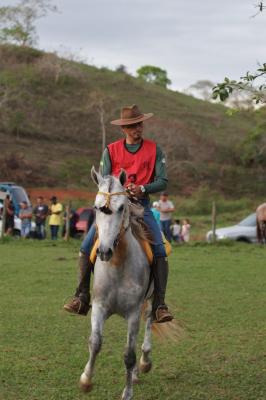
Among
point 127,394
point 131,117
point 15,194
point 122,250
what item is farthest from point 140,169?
point 15,194

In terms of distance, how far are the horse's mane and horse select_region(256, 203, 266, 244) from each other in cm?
1713

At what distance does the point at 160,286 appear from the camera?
714 centimetres

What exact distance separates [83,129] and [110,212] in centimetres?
5913

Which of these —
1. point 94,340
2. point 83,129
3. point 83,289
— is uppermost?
point 83,129

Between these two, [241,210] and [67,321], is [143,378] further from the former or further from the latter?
[241,210]

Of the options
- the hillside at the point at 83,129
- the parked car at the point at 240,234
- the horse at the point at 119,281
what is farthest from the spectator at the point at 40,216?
the hillside at the point at 83,129

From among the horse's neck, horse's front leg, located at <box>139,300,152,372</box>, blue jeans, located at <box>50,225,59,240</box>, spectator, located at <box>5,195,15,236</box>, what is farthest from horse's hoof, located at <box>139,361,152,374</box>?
spectator, located at <box>5,195,15,236</box>

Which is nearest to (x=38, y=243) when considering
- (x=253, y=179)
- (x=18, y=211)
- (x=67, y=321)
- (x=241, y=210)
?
(x=18, y=211)

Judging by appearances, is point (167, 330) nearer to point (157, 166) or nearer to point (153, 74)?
point (157, 166)

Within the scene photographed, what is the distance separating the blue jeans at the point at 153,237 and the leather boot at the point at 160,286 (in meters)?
0.09

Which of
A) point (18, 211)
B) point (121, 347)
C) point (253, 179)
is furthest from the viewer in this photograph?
point (253, 179)

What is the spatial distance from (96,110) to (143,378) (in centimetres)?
6001

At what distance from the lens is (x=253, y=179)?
200ft

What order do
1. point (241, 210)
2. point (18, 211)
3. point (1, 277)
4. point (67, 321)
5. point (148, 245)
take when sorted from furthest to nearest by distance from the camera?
1. point (241, 210)
2. point (18, 211)
3. point (1, 277)
4. point (67, 321)
5. point (148, 245)
